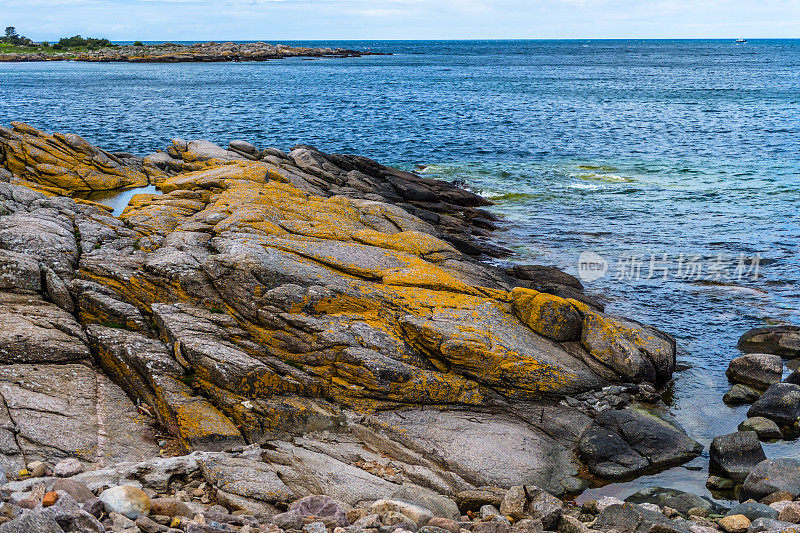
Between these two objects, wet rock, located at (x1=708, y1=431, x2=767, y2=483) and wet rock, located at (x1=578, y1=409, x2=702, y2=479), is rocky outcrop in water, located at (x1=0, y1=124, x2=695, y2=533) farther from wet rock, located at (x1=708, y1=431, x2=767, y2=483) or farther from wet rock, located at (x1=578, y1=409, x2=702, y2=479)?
wet rock, located at (x1=708, y1=431, x2=767, y2=483)

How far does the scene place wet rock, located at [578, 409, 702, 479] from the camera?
12.1 metres

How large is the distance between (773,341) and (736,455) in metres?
6.53

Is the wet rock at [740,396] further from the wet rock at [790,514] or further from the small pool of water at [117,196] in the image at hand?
the small pool of water at [117,196]

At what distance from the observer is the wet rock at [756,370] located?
1546cm

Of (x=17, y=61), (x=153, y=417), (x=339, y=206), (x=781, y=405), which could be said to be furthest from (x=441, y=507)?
(x=17, y=61)

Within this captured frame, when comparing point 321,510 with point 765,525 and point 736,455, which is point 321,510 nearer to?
point 765,525

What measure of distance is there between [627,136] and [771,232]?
31681 millimetres

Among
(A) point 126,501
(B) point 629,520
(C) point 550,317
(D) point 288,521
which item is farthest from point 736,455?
(A) point 126,501

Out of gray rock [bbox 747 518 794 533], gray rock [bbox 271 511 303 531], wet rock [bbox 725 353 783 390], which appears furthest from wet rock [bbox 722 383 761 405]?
gray rock [bbox 271 511 303 531]

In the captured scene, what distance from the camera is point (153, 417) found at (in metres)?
11.7

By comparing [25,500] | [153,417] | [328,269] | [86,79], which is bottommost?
[153,417]

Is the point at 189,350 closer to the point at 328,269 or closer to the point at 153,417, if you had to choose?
the point at 153,417

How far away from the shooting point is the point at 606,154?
4884 cm

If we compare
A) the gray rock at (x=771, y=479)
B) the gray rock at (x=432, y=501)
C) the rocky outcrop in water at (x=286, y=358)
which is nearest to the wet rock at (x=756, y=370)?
the rocky outcrop in water at (x=286, y=358)
